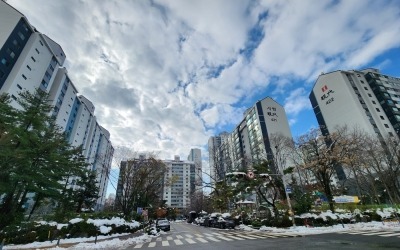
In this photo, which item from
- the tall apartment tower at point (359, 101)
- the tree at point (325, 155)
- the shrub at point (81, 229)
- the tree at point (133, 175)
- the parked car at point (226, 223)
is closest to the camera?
the shrub at point (81, 229)

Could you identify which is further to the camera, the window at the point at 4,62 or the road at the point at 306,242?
the window at the point at 4,62

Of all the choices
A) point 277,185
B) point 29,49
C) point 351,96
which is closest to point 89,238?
point 277,185

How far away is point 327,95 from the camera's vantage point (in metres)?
63.4

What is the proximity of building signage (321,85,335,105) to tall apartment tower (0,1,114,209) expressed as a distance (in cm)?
6099

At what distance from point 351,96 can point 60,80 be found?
252ft

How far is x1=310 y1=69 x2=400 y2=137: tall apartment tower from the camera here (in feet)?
180

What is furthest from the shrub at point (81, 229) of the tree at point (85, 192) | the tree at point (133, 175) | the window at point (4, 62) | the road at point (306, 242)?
the window at point (4, 62)

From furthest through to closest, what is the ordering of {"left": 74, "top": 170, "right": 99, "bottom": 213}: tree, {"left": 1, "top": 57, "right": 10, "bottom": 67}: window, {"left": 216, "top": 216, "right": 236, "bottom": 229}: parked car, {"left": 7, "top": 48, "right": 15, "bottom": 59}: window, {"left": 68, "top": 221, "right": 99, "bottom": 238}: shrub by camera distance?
{"left": 7, "top": 48, "right": 15, "bottom": 59}: window → {"left": 74, "top": 170, "right": 99, "bottom": 213}: tree → {"left": 1, "top": 57, "right": 10, "bottom": 67}: window → {"left": 216, "top": 216, "right": 236, "bottom": 229}: parked car → {"left": 68, "top": 221, "right": 99, "bottom": 238}: shrub

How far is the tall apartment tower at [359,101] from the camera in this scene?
180ft

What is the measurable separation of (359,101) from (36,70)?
77960 millimetres

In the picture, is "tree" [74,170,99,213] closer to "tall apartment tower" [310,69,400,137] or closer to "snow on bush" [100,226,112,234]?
"snow on bush" [100,226,112,234]

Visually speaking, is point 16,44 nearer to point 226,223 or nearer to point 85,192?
point 85,192

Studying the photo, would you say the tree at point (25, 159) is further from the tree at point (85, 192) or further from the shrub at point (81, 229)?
the tree at point (85, 192)

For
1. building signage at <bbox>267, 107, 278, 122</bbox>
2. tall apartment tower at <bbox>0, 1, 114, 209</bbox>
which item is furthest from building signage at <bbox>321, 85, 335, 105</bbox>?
tall apartment tower at <bbox>0, 1, 114, 209</bbox>
